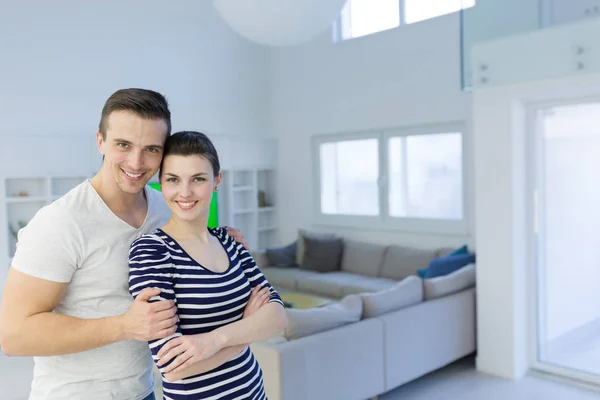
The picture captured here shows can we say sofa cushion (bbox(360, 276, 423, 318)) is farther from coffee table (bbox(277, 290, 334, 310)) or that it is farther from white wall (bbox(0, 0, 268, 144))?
white wall (bbox(0, 0, 268, 144))

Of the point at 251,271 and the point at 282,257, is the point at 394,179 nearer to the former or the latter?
the point at 282,257

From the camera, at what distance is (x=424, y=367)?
414 centimetres

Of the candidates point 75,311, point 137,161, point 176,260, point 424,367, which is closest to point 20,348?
point 75,311

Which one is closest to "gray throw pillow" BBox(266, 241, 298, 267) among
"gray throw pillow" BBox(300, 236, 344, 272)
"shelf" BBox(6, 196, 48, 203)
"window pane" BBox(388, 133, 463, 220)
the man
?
"gray throw pillow" BBox(300, 236, 344, 272)

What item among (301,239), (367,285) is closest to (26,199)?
(301,239)

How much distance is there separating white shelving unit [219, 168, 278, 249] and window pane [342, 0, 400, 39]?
91.2 inches

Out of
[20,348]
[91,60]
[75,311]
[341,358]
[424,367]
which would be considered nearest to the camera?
[20,348]

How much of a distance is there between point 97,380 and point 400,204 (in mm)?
5630

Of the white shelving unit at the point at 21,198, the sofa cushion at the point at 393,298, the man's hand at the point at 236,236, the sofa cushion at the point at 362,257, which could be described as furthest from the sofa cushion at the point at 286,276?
the man's hand at the point at 236,236

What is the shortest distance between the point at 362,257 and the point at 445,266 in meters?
1.77

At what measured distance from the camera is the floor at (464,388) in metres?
3.98

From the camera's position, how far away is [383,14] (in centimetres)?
685

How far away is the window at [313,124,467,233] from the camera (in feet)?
20.6

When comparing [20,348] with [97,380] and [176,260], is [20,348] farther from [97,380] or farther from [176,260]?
[176,260]
